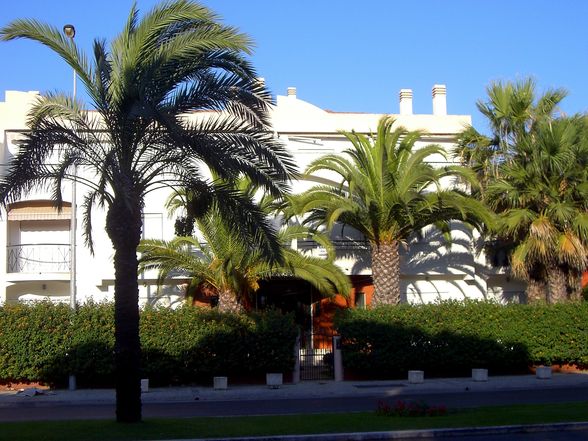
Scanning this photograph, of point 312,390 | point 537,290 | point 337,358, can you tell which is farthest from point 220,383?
point 537,290

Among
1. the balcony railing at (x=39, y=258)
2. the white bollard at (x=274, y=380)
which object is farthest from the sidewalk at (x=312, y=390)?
the balcony railing at (x=39, y=258)

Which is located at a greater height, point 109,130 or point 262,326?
point 109,130

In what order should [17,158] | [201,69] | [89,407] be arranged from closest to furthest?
1. [17,158]
2. [201,69]
3. [89,407]

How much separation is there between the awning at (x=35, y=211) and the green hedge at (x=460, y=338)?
12.1m

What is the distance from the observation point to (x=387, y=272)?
28.2 metres

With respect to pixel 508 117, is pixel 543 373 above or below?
below

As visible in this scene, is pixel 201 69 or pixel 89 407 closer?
pixel 201 69

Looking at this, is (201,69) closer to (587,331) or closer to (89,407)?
(89,407)

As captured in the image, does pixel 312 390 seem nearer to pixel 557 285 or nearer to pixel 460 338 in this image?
pixel 460 338

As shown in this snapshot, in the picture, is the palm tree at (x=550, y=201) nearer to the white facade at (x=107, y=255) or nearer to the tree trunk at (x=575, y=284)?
the tree trunk at (x=575, y=284)

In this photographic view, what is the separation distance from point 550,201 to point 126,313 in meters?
18.6

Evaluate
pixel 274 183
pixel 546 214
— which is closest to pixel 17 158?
pixel 274 183

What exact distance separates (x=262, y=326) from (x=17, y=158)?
12833 millimetres

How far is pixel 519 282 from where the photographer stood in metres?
35.5
